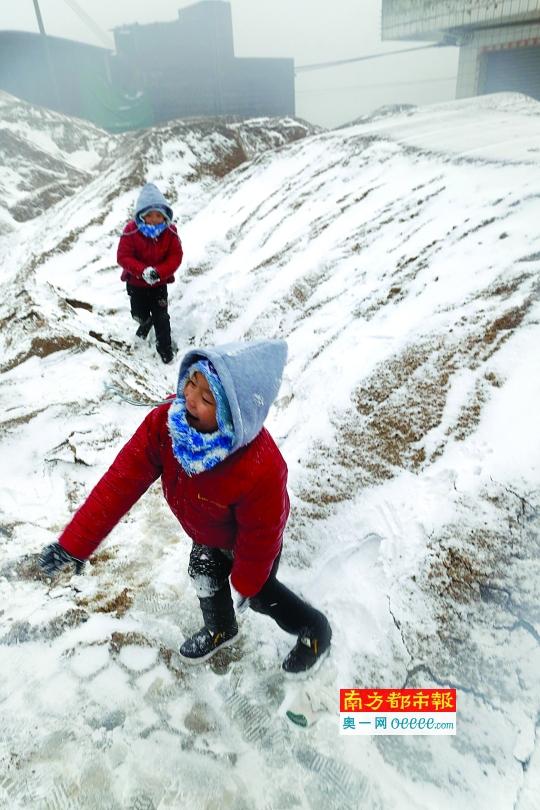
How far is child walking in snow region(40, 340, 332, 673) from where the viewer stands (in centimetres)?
164

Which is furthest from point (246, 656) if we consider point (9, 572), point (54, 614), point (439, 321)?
point (439, 321)

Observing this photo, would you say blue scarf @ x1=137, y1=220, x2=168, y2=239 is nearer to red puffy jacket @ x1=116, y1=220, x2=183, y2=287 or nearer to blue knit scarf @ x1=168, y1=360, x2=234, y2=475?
red puffy jacket @ x1=116, y1=220, x2=183, y2=287

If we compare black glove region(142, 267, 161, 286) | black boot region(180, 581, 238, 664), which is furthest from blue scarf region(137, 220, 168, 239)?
black boot region(180, 581, 238, 664)

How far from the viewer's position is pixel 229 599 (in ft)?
7.43

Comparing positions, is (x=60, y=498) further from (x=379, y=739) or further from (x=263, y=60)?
(x=263, y=60)

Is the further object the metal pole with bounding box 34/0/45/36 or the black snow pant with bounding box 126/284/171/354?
the metal pole with bounding box 34/0/45/36

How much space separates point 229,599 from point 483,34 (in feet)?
92.3

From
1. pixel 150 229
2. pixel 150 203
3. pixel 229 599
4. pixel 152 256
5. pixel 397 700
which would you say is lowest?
pixel 397 700

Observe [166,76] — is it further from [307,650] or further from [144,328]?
[307,650]

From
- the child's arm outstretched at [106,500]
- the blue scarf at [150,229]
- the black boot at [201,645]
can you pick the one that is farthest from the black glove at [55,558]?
the blue scarf at [150,229]

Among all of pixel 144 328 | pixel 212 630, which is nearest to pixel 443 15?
pixel 144 328

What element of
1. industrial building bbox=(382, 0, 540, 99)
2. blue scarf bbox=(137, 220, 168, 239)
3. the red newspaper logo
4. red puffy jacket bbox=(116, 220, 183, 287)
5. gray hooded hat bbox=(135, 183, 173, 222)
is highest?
industrial building bbox=(382, 0, 540, 99)

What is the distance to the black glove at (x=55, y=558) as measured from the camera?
6.31ft

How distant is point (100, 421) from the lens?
12.9 feet
